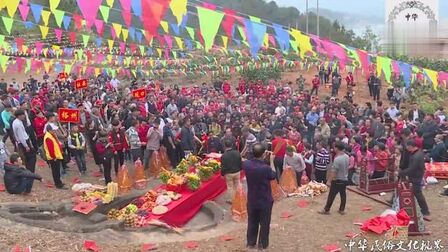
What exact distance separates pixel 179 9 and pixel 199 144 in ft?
14.9

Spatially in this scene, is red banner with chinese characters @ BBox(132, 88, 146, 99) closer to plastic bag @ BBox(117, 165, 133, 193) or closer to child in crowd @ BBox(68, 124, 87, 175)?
child in crowd @ BBox(68, 124, 87, 175)

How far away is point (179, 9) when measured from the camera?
1157 centimetres

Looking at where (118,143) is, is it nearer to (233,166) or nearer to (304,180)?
(233,166)

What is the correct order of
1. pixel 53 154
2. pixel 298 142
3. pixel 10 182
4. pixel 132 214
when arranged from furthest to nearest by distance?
1. pixel 298 142
2. pixel 53 154
3. pixel 10 182
4. pixel 132 214

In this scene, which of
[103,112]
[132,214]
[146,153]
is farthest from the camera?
[103,112]

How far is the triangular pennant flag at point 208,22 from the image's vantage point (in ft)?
36.7

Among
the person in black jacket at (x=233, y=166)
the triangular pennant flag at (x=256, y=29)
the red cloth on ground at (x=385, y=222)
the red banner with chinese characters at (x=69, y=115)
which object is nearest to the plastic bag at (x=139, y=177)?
the red banner with chinese characters at (x=69, y=115)

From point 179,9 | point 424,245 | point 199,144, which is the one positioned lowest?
point 424,245

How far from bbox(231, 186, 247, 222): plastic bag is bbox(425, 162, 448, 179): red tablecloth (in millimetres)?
4994

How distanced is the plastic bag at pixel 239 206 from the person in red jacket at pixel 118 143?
4.04 m

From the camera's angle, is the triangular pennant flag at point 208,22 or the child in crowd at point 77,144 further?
the child in crowd at point 77,144

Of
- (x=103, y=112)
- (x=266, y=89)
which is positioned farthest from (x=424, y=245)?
(x=266, y=89)

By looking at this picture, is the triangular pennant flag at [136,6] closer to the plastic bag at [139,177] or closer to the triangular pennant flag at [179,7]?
the triangular pennant flag at [179,7]

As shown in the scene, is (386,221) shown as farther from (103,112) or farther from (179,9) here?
(103,112)
